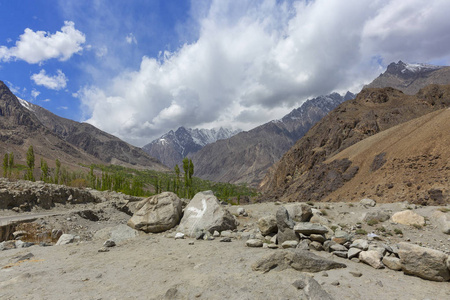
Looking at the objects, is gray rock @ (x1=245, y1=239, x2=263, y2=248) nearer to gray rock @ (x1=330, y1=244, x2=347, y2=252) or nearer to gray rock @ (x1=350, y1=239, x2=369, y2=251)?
gray rock @ (x1=330, y1=244, x2=347, y2=252)

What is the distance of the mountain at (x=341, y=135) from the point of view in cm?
5716

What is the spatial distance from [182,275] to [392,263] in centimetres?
650

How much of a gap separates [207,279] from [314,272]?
3.11 meters

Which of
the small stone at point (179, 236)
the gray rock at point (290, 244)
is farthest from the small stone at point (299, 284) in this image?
the small stone at point (179, 236)

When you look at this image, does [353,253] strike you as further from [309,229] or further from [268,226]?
[268,226]

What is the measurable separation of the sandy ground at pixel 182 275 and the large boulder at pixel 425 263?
20 cm

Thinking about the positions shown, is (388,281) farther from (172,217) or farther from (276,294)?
(172,217)

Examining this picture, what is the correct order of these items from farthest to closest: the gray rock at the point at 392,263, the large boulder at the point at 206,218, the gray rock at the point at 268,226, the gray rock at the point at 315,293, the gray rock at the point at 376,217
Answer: the large boulder at the point at 206,218, the gray rock at the point at 376,217, the gray rock at the point at 268,226, the gray rock at the point at 392,263, the gray rock at the point at 315,293

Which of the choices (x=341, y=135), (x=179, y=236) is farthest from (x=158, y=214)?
(x=341, y=135)

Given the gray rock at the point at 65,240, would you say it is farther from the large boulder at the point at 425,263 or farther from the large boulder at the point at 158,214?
the large boulder at the point at 425,263

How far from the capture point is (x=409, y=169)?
3381 cm

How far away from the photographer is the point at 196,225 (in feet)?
43.2

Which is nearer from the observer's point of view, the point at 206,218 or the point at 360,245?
the point at 360,245

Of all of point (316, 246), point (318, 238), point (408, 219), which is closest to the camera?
point (316, 246)
